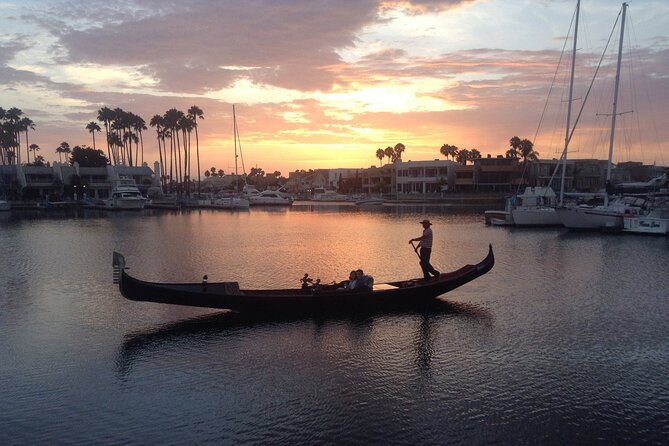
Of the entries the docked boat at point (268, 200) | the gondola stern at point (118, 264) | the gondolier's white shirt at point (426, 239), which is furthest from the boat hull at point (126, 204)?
the gondolier's white shirt at point (426, 239)

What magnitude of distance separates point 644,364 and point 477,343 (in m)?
4.30

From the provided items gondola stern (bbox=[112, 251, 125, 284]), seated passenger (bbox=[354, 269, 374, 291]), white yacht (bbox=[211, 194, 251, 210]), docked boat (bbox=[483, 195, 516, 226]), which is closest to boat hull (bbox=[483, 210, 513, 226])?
docked boat (bbox=[483, 195, 516, 226])

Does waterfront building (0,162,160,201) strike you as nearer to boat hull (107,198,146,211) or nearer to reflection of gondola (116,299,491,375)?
boat hull (107,198,146,211)

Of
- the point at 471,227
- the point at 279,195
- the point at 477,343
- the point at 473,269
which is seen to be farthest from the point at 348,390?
the point at 279,195

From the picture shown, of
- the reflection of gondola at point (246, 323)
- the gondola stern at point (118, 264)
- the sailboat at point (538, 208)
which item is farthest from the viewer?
the sailboat at point (538, 208)

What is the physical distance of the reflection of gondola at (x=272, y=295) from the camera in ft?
53.2

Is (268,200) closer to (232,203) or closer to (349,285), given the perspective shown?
(232,203)

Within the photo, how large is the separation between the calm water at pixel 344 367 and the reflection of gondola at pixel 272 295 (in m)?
0.60

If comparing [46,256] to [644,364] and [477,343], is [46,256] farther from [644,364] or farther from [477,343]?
[644,364]

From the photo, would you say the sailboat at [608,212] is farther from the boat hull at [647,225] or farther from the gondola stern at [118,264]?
the gondola stern at [118,264]

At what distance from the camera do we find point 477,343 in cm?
1498

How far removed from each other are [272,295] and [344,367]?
4.97 metres

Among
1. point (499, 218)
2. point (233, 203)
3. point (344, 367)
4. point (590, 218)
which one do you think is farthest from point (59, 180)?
point (344, 367)

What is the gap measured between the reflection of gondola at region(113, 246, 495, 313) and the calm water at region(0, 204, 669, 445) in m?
0.60
